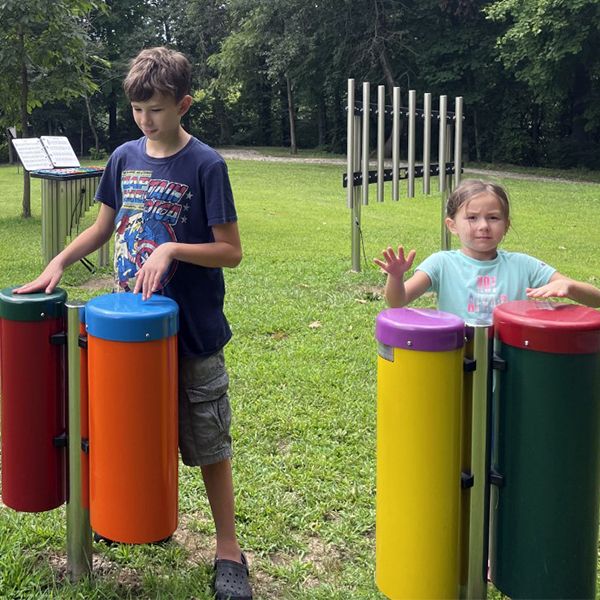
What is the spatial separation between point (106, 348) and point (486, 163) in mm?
29109

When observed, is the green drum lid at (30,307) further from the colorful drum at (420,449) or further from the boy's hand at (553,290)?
the boy's hand at (553,290)

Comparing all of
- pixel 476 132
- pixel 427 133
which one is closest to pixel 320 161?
pixel 476 132

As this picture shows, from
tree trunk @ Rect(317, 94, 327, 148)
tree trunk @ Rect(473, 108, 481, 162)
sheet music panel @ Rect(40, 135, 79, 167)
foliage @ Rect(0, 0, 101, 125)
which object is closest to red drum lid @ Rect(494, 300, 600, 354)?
sheet music panel @ Rect(40, 135, 79, 167)

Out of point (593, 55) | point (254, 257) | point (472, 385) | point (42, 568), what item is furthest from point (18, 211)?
point (593, 55)

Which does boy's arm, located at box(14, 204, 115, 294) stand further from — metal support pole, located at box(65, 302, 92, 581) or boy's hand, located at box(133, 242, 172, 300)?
boy's hand, located at box(133, 242, 172, 300)

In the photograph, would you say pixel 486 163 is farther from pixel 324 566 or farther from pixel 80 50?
pixel 324 566

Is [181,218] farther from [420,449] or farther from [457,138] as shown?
[457,138]

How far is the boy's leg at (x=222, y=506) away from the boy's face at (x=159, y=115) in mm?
1158

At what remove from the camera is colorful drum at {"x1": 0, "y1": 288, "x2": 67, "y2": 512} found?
258 cm

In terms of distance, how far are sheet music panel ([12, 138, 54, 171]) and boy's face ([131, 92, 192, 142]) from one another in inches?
274

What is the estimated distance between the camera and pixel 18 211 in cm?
1488

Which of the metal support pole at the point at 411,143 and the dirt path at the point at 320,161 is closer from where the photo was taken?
the metal support pole at the point at 411,143

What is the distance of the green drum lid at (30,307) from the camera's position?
2562 mm

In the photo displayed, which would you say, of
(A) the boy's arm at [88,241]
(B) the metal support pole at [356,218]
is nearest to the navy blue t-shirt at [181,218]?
(A) the boy's arm at [88,241]
